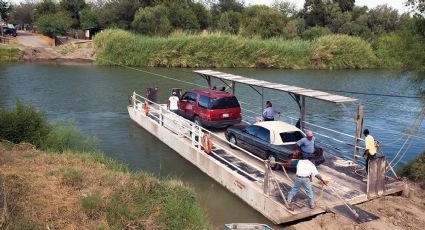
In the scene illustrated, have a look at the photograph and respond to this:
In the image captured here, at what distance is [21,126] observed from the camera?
52.6 ft

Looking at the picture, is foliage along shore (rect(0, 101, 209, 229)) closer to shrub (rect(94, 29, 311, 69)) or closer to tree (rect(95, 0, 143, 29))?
shrub (rect(94, 29, 311, 69))

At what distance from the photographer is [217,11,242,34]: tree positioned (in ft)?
231

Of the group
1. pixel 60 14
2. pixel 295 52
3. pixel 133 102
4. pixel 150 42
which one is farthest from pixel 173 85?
pixel 60 14

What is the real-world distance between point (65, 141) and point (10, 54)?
4437 cm

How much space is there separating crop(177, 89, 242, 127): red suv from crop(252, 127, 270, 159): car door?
345 centimetres

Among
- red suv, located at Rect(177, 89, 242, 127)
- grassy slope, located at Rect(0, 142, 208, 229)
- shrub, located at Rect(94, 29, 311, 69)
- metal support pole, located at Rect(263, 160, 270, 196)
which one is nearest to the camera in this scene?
grassy slope, located at Rect(0, 142, 208, 229)

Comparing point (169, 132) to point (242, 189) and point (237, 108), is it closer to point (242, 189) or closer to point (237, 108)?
point (237, 108)

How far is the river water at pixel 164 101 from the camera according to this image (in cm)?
1642

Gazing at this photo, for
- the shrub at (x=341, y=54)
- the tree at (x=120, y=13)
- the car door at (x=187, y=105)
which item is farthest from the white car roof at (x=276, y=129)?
the tree at (x=120, y=13)

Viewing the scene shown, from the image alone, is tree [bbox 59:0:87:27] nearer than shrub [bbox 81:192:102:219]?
No

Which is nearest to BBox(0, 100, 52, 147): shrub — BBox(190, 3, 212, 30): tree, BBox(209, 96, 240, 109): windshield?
BBox(209, 96, 240, 109): windshield

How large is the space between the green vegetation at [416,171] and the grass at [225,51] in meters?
43.7

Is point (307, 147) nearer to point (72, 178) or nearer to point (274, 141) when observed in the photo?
point (274, 141)

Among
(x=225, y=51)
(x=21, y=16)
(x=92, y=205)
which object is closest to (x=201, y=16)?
(x=225, y=51)
